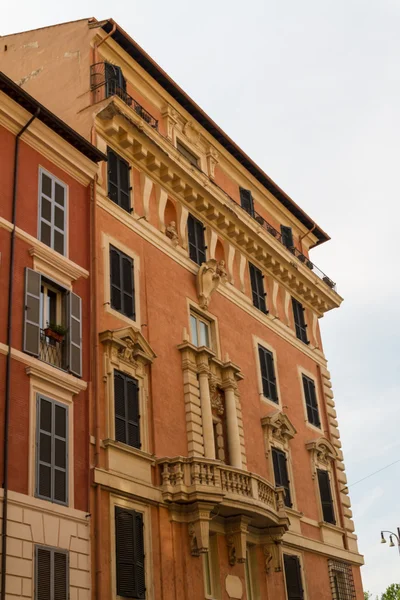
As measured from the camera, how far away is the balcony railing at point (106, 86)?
2659 centimetres

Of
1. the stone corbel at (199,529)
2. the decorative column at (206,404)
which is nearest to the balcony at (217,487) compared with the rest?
the stone corbel at (199,529)

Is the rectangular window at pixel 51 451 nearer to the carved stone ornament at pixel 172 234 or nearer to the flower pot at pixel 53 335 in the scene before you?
the flower pot at pixel 53 335

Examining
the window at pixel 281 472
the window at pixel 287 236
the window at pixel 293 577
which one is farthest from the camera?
the window at pixel 287 236

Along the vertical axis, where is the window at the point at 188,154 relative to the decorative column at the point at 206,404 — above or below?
above

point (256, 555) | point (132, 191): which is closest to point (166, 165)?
point (132, 191)

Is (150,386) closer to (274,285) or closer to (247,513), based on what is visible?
(247,513)

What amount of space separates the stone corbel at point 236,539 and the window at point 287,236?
1422 centimetres

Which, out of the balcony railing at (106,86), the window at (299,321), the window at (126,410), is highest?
the balcony railing at (106,86)

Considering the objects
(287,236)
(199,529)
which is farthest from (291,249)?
(199,529)

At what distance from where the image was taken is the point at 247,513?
78.3 ft

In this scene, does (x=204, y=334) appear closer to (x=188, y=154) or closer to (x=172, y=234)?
(x=172, y=234)

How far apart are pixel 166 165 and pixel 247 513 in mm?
10967

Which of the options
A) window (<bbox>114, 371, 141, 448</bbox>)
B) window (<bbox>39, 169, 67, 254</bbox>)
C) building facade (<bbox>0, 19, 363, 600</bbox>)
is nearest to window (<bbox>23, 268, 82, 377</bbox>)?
building facade (<bbox>0, 19, 363, 600</bbox>)

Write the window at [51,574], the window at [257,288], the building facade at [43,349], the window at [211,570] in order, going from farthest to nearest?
the window at [257,288], the window at [211,570], the building facade at [43,349], the window at [51,574]
